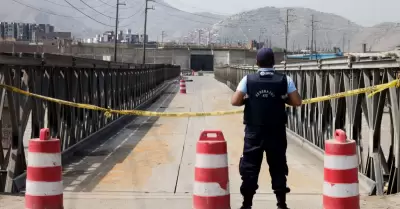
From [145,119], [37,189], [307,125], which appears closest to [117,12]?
[145,119]

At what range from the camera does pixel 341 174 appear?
6207 millimetres

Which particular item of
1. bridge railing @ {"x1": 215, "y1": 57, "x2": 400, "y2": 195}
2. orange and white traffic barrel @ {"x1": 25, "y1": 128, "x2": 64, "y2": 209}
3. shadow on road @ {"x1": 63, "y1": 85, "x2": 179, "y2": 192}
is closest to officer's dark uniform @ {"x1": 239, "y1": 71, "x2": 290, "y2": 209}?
bridge railing @ {"x1": 215, "y1": 57, "x2": 400, "y2": 195}

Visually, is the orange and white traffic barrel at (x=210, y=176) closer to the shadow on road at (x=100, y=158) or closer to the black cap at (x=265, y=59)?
the black cap at (x=265, y=59)

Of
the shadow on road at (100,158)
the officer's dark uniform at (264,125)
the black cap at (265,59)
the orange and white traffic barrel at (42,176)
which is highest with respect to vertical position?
the black cap at (265,59)

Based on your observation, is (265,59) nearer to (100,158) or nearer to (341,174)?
(341,174)

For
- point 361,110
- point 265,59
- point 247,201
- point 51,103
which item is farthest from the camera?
point 51,103

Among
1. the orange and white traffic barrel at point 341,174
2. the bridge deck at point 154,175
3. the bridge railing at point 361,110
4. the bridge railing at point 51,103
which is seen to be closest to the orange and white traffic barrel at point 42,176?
the bridge deck at point 154,175

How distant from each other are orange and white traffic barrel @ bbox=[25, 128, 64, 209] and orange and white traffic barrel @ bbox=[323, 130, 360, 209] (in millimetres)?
2991

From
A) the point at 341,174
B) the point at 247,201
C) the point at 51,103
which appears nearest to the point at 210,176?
the point at 247,201

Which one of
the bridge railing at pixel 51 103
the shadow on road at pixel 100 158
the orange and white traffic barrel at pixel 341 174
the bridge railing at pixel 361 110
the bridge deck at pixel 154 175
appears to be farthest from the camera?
the shadow on road at pixel 100 158

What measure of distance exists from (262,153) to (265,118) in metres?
0.41

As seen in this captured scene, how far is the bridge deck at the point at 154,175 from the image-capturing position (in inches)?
314

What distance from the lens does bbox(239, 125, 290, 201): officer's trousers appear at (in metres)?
6.47

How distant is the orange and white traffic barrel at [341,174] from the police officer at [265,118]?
0.57m
